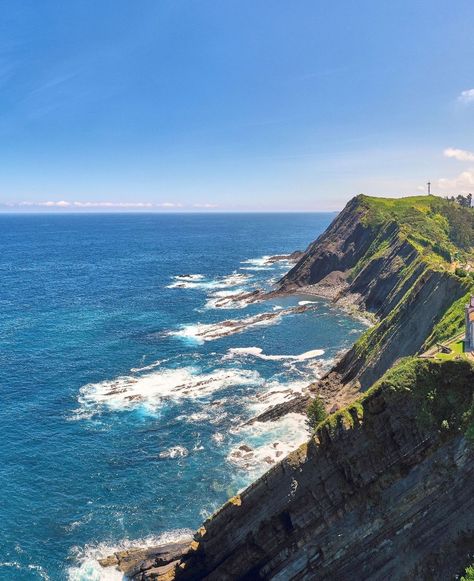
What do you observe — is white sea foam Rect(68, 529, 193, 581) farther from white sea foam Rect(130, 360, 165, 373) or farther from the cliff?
white sea foam Rect(130, 360, 165, 373)

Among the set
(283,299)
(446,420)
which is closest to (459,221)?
(283,299)

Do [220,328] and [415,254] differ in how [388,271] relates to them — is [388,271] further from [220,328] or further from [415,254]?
[220,328]

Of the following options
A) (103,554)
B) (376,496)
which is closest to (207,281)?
(103,554)

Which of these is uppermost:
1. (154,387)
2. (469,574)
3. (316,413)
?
(469,574)

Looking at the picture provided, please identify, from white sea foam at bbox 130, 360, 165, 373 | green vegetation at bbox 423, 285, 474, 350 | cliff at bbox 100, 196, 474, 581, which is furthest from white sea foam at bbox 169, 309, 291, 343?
cliff at bbox 100, 196, 474, 581

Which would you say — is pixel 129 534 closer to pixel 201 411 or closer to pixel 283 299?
pixel 201 411

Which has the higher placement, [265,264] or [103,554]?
[265,264]
